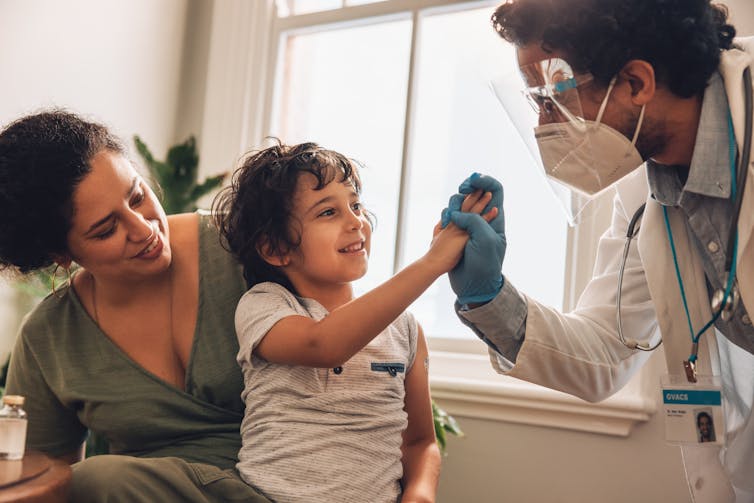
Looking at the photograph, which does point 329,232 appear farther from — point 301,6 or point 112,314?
point 301,6

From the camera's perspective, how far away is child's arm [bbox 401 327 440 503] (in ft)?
4.58

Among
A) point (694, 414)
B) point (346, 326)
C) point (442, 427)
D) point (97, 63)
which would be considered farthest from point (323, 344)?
point (97, 63)

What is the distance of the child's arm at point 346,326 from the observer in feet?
3.93

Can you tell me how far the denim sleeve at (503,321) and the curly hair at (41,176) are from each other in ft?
2.42

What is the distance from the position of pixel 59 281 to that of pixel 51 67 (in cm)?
72

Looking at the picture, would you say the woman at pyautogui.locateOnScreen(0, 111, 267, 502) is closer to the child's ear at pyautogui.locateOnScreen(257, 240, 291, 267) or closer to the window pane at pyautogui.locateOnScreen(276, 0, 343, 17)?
the child's ear at pyautogui.locateOnScreen(257, 240, 291, 267)

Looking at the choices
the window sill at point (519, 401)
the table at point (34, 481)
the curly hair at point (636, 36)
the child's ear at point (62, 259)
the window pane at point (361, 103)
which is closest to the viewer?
the table at point (34, 481)

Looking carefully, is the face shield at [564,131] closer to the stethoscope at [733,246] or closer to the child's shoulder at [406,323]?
the stethoscope at [733,246]

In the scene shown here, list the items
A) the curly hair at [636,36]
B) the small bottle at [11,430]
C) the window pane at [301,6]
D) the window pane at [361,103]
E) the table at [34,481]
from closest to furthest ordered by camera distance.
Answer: the table at [34,481], the small bottle at [11,430], the curly hair at [636,36], the window pane at [361,103], the window pane at [301,6]

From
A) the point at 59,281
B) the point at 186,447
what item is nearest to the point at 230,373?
the point at 186,447

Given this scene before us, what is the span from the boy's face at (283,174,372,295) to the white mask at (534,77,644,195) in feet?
1.21

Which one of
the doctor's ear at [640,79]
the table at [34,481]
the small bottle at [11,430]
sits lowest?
the table at [34,481]

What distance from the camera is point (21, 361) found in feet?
4.96

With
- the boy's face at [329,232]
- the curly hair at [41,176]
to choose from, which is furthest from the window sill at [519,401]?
the curly hair at [41,176]
